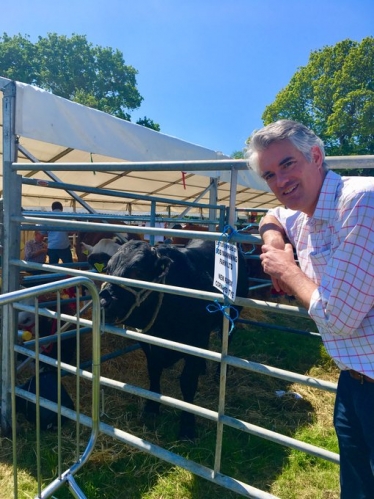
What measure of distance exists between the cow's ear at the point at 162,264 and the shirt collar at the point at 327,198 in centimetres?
164

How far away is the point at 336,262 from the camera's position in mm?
1107

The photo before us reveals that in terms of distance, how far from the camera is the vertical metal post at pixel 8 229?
2682 millimetres

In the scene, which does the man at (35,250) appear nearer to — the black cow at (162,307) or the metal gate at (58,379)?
the metal gate at (58,379)

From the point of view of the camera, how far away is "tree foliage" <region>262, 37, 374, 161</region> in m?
24.5

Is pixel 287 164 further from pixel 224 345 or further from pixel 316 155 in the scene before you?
pixel 224 345

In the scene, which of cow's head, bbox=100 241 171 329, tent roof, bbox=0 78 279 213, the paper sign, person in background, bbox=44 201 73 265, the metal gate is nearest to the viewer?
the metal gate

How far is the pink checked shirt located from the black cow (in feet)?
5.35

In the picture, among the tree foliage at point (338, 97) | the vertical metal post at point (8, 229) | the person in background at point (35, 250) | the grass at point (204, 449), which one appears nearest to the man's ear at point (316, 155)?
the grass at point (204, 449)

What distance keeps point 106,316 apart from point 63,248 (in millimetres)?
4563

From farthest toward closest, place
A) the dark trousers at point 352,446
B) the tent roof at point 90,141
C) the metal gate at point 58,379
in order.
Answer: the tent roof at point 90,141
the metal gate at point 58,379
the dark trousers at point 352,446

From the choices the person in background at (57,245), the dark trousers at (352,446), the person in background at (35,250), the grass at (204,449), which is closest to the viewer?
the dark trousers at (352,446)

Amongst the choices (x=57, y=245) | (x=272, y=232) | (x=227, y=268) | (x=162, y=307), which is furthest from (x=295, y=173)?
(x=57, y=245)

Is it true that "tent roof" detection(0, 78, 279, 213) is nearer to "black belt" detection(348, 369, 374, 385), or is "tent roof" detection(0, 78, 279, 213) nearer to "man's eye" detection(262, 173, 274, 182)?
"man's eye" detection(262, 173, 274, 182)

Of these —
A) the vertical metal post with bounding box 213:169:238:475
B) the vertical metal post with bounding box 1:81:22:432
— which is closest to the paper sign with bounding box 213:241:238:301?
the vertical metal post with bounding box 213:169:238:475
